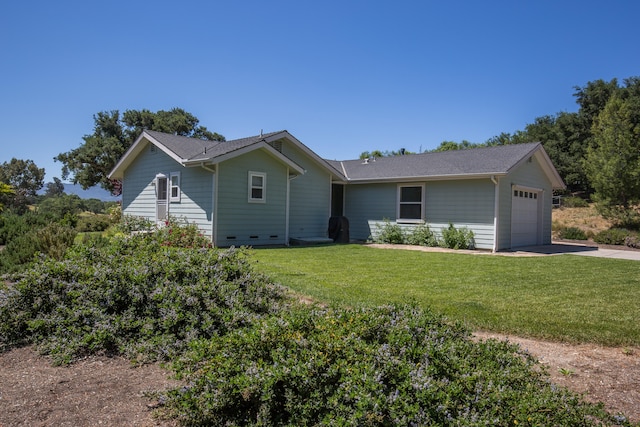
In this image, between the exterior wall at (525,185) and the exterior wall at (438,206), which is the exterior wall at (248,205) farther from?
the exterior wall at (525,185)

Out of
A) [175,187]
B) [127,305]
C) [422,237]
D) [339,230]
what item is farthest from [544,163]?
[127,305]

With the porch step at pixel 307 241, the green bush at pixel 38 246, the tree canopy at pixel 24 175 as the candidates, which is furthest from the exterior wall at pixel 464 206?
the tree canopy at pixel 24 175

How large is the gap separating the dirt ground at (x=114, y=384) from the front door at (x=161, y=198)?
11.8 m

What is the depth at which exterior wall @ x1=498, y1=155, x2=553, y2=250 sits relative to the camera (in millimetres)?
13766

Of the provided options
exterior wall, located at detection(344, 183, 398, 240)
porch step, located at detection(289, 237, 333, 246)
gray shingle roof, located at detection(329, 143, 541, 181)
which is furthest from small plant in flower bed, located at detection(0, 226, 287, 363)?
exterior wall, located at detection(344, 183, 398, 240)

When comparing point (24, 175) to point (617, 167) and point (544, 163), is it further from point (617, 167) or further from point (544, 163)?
point (617, 167)

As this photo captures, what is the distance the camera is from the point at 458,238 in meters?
14.0

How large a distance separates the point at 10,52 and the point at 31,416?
42.6 ft

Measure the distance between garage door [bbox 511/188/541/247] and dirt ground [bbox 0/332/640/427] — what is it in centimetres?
1162

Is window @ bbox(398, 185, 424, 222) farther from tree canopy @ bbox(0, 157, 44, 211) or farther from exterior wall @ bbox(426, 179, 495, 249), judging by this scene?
tree canopy @ bbox(0, 157, 44, 211)

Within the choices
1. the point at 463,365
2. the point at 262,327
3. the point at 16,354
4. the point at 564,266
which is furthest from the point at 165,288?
the point at 564,266

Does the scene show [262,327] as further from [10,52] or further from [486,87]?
[486,87]

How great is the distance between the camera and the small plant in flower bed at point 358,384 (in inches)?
80.7

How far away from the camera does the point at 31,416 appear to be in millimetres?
2404
